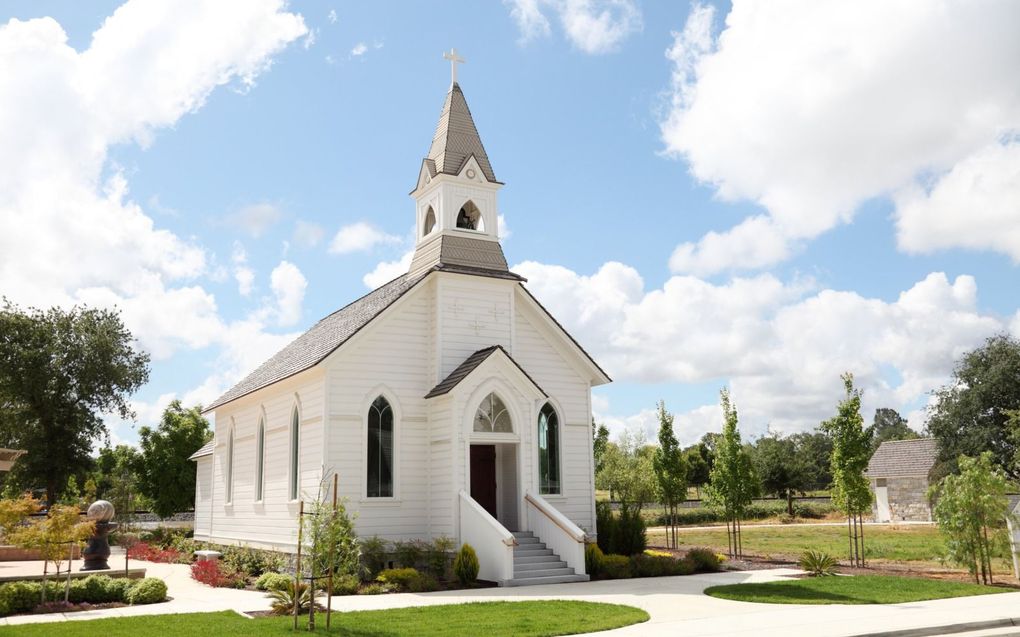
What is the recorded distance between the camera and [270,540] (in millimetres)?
24844

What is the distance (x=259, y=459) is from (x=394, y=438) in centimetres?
683

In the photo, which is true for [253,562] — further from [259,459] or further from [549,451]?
[549,451]

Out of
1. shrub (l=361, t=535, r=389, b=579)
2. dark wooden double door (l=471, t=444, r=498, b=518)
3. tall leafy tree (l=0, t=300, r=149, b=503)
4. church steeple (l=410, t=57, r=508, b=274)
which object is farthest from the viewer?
tall leafy tree (l=0, t=300, r=149, b=503)

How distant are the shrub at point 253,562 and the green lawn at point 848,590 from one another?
11.8m

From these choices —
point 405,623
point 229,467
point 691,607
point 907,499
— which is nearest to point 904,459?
point 907,499

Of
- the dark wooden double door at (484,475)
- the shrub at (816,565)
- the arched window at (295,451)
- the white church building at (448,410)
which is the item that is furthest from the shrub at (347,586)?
the shrub at (816,565)

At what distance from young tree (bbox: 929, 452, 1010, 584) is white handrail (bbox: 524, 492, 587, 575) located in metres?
8.59

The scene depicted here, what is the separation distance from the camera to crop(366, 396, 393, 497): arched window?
72.7 ft

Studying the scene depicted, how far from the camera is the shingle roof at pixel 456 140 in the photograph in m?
26.0

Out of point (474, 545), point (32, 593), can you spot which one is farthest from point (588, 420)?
point (32, 593)

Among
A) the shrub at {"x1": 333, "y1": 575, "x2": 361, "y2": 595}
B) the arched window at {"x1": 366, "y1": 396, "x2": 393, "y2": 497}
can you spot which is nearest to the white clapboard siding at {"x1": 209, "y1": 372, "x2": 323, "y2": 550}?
the arched window at {"x1": 366, "y1": 396, "x2": 393, "y2": 497}

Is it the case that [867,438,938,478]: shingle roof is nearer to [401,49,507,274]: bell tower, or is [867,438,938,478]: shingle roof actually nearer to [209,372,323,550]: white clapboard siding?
[401,49,507,274]: bell tower

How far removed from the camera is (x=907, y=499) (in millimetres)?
57062

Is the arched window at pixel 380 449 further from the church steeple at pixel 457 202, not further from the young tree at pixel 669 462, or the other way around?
the young tree at pixel 669 462
